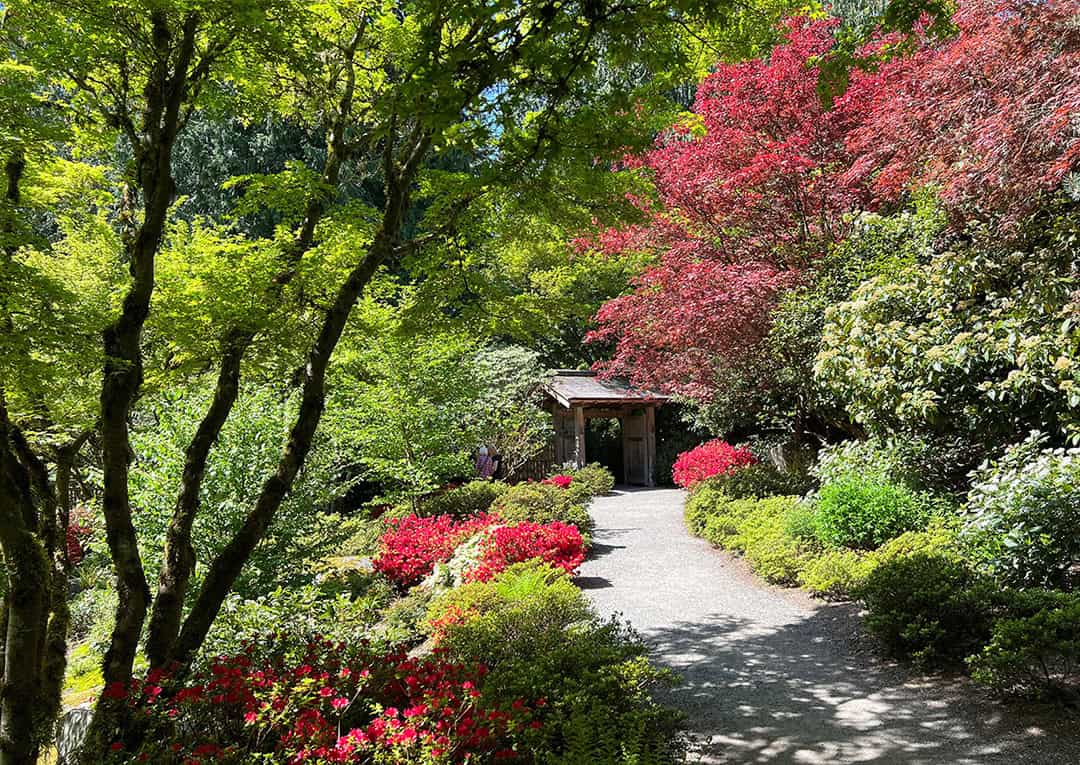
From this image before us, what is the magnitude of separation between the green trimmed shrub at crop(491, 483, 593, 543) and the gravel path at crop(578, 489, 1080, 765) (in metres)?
2.13

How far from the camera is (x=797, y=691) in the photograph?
4555mm

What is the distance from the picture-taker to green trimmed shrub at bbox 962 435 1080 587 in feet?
15.9

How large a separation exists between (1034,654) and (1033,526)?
1499 mm

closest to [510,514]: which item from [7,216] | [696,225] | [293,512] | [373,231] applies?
[293,512]

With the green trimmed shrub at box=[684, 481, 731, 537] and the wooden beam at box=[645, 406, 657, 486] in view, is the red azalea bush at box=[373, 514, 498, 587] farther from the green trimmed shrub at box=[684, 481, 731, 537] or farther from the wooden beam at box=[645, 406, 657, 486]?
the wooden beam at box=[645, 406, 657, 486]

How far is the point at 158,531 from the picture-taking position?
267 inches

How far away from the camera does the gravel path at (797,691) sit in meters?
3.63

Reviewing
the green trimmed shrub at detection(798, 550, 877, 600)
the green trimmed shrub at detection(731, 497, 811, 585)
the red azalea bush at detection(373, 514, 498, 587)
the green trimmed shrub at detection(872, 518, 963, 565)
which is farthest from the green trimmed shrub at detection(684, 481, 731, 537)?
the green trimmed shrub at detection(872, 518, 963, 565)

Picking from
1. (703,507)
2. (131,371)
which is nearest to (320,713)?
(131,371)

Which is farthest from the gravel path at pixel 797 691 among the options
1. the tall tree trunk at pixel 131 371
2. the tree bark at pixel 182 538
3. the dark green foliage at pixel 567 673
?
the tall tree trunk at pixel 131 371

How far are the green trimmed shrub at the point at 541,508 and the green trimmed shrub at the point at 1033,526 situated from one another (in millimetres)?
5534

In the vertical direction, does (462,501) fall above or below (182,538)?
below

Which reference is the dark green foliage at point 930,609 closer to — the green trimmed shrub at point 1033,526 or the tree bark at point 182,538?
the green trimmed shrub at point 1033,526

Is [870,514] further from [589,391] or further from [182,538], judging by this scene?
[589,391]
